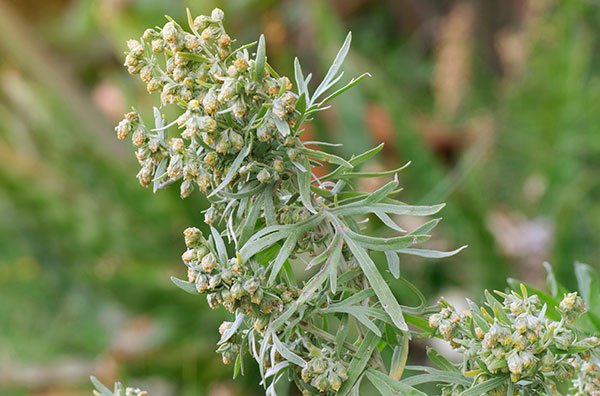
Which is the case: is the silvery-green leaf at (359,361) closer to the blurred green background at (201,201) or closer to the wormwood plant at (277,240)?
the wormwood plant at (277,240)

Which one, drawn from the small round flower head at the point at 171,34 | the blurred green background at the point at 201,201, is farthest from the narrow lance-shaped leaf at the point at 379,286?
the blurred green background at the point at 201,201

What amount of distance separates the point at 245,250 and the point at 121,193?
1.28 m

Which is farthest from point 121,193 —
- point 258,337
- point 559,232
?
point 258,337

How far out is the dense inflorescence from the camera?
0.32m

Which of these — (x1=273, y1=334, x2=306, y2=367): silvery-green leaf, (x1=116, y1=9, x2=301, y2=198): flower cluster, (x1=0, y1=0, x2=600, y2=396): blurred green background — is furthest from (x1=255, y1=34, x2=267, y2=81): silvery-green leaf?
(x1=0, y1=0, x2=600, y2=396): blurred green background

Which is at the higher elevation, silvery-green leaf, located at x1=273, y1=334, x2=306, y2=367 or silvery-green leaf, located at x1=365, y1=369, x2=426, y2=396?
silvery-green leaf, located at x1=273, y1=334, x2=306, y2=367

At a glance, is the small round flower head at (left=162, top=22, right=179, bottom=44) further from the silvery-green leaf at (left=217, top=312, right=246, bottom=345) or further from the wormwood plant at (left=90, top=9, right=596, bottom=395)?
the silvery-green leaf at (left=217, top=312, right=246, bottom=345)

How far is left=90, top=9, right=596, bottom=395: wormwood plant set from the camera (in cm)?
32

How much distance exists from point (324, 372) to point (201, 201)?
45.1 inches

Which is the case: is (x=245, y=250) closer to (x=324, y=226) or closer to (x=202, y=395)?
(x=324, y=226)

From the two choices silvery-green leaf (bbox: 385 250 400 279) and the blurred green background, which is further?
the blurred green background

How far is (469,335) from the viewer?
1.07 ft

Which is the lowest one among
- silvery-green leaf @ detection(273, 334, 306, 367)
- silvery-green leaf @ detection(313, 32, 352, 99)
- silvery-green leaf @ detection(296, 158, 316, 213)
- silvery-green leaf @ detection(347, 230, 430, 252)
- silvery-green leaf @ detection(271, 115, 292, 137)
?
silvery-green leaf @ detection(273, 334, 306, 367)

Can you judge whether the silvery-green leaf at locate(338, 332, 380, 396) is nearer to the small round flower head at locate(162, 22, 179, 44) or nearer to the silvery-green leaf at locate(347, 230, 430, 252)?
the silvery-green leaf at locate(347, 230, 430, 252)
